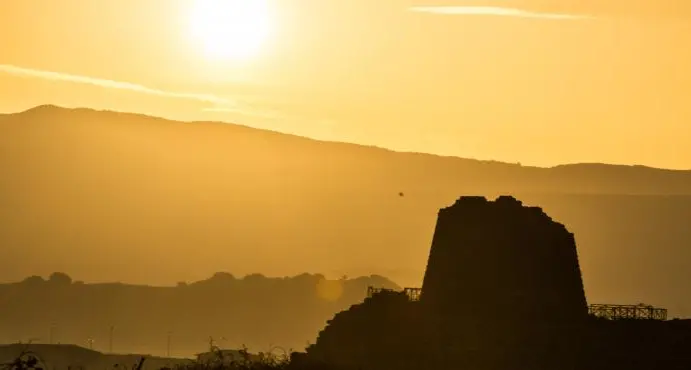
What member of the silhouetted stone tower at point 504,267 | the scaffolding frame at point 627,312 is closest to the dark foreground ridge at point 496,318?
the silhouetted stone tower at point 504,267

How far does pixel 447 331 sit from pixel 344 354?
4.30 meters

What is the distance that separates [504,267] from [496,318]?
127 inches

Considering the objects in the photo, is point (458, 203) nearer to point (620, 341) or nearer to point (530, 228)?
point (530, 228)

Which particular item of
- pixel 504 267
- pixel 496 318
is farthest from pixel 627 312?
pixel 504 267

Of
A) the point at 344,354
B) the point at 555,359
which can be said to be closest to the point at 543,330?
the point at 555,359

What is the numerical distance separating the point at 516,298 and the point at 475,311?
205cm

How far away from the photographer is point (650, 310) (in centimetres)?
7331

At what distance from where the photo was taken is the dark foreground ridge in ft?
230

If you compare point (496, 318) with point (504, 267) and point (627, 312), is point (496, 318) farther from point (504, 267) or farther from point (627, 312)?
point (627, 312)

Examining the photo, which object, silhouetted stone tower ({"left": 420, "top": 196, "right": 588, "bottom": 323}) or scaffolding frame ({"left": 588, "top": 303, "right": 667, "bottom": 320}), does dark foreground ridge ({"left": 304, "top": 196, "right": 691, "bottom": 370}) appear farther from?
scaffolding frame ({"left": 588, "top": 303, "right": 667, "bottom": 320})

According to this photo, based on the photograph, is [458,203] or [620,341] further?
[458,203]

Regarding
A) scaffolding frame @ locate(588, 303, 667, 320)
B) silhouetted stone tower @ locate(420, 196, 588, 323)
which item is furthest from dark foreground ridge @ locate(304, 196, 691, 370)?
scaffolding frame @ locate(588, 303, 667, 320)

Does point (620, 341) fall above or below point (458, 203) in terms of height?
below

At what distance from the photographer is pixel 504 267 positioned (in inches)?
3009
